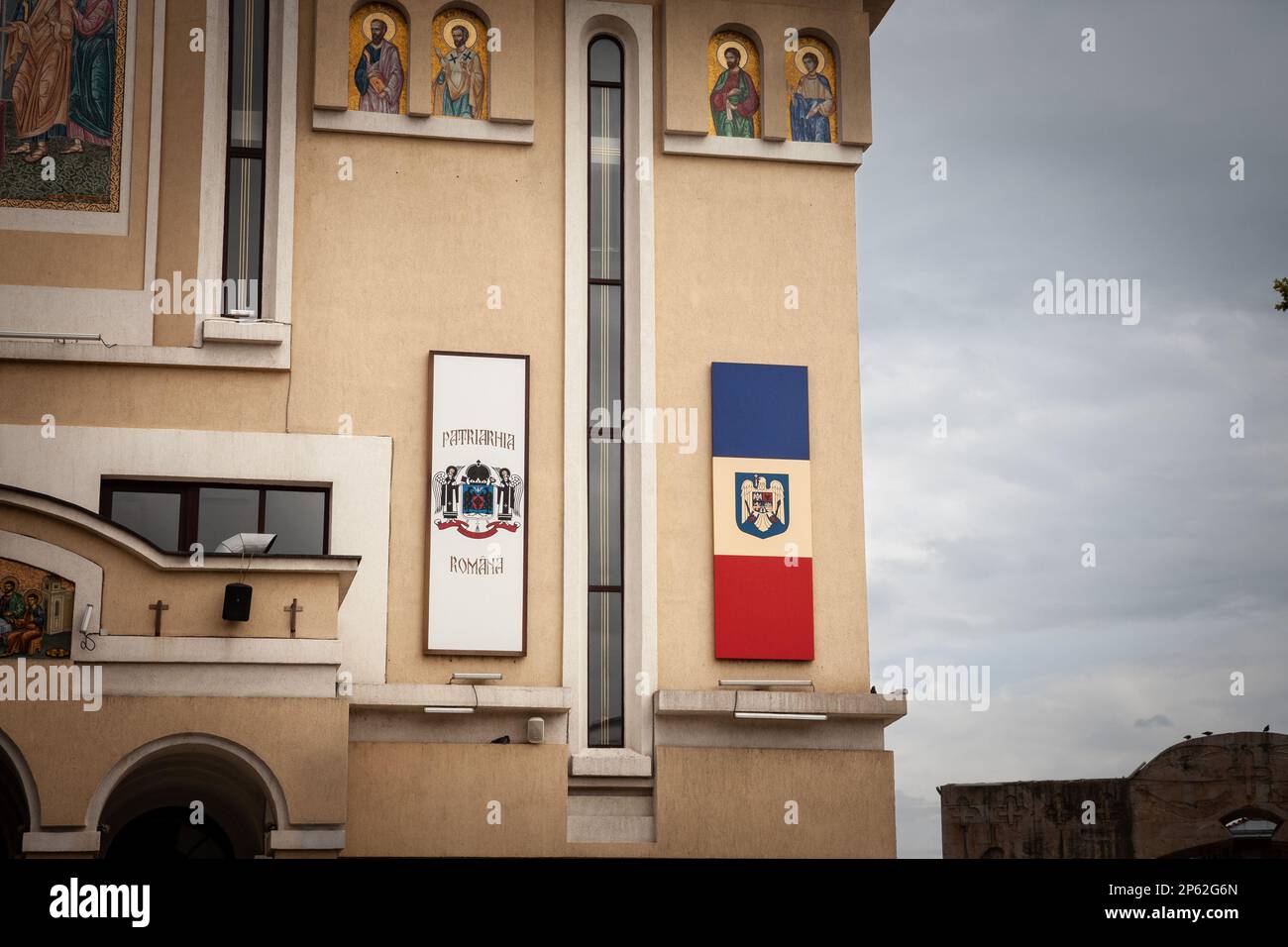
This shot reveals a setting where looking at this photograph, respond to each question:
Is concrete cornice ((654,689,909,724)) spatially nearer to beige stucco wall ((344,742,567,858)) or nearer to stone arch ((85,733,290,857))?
beige stucco wall ((344,742,567,858))

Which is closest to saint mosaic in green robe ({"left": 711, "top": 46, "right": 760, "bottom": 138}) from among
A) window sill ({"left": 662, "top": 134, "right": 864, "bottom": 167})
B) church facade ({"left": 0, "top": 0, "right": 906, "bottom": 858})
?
church facade ({"left": 0, "top": 0, "right": 906, "bottom": 858})

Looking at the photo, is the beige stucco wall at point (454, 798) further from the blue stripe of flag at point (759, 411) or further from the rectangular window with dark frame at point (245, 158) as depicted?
the rectangular window with dark frame at point (245, 158)

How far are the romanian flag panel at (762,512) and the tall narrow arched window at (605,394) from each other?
4.68 ft

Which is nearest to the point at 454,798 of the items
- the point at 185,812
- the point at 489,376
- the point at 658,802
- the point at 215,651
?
the point at 658,802

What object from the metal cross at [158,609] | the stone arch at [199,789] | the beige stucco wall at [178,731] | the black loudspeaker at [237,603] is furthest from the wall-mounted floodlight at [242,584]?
the stone arch at [199,789]

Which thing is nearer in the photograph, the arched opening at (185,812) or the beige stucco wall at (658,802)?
the arched opening at (185,812)

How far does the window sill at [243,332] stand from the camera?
2256cm

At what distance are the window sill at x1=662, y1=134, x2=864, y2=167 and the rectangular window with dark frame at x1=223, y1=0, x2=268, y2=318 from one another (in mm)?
5855

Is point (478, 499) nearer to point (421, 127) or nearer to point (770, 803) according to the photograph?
point (421, 127)

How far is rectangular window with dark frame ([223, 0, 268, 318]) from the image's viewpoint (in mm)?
23219

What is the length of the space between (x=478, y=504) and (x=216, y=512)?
11.4 ft

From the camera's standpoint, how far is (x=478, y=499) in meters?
23.0

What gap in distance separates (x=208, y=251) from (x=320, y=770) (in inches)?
315

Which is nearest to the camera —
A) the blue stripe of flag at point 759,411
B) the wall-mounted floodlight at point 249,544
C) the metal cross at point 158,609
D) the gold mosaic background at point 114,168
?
the metal cross at point 158,609
